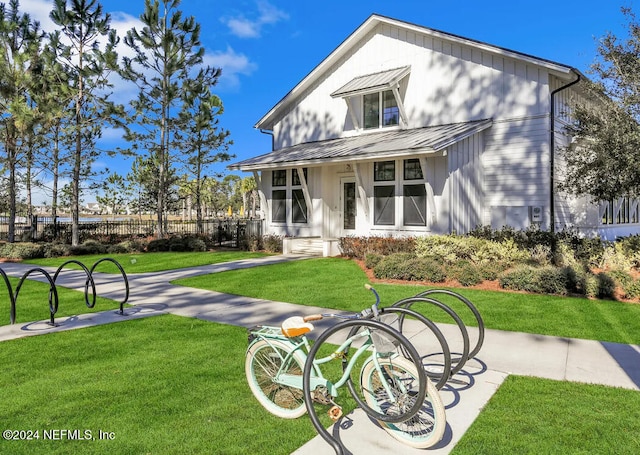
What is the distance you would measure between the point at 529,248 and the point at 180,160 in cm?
1927

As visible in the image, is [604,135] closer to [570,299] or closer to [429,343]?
[570,299]

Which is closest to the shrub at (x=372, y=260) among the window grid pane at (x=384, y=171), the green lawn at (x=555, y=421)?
the window grid pane at (x=384, y=171)

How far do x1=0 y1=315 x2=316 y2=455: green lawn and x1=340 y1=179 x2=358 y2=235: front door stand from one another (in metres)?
Answer: 11.0

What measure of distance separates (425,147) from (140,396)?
33.1 ft

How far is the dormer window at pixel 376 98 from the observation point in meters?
15.2

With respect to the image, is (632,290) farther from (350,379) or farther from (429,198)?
(350,379)

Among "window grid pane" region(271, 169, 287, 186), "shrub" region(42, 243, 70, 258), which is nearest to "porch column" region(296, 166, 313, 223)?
"window grid pane" region(271, 169, 287, 186)

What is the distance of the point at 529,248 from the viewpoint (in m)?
Answer: 12.0

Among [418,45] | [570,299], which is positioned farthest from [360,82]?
[570,299]

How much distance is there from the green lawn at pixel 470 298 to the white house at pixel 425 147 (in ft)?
13.3

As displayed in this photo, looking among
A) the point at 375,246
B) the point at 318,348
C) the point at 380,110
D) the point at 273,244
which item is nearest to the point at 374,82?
the point at 380,110

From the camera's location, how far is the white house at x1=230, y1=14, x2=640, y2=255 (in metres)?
13.1

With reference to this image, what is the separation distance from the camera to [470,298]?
7895mm

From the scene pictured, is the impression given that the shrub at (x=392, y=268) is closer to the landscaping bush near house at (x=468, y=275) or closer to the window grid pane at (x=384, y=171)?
the landscaping bush near house at (x=468, y=275)
